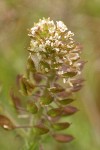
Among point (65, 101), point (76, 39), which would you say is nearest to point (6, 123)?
point (65, 101)

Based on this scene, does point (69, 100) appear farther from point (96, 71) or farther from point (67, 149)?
point (96, 71)

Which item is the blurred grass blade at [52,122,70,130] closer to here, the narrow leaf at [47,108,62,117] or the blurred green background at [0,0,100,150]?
the narrow leaf at [47,108,62,117]

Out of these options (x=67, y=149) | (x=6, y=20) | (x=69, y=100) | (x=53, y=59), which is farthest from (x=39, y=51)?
(x=67, y=149)

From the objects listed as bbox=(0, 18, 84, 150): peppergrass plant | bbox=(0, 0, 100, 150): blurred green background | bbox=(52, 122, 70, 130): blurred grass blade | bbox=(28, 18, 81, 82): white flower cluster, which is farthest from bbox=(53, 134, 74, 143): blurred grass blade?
bbox=(0, 0, 100, 150): blurred green background

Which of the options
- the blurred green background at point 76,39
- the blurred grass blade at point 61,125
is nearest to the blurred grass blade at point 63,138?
the blurred grass blade at point 61,125

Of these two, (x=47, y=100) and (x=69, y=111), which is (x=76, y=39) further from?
(x=47, y=100)

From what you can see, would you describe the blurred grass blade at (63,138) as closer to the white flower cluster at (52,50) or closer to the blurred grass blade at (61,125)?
the blurred grass blade at (61,125)

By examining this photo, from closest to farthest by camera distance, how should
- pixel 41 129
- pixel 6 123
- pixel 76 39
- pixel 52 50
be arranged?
pixel 52 50 → pixel 41 129 → pixel 6 123 → pixel 76 39
